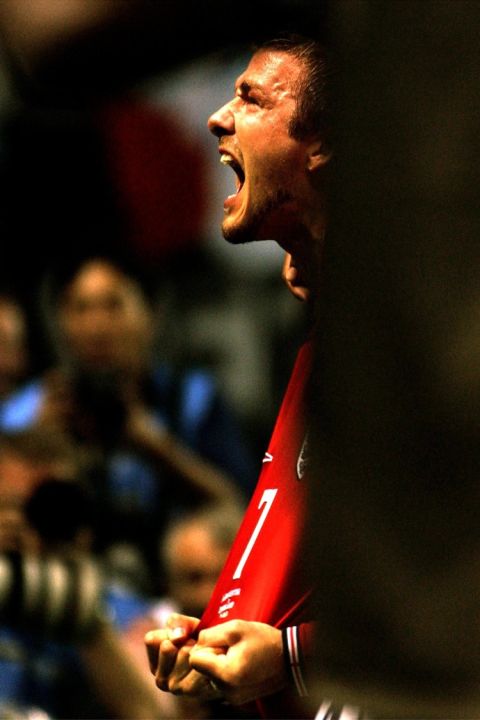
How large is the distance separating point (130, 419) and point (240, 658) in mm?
1921

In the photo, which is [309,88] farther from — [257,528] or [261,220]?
[257,528]

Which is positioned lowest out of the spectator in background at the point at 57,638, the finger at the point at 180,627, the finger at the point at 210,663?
the finger at the point at 210,663

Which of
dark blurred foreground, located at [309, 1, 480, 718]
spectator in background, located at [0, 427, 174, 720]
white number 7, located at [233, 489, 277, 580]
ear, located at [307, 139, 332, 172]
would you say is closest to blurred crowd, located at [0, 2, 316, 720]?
spectator in background, located at [0, 427, 174, 720]

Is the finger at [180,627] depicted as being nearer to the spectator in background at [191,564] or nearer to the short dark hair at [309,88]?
the short dark hair at [309,88]

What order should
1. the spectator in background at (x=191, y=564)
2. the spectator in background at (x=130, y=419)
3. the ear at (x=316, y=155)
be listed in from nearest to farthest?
the ear at (x=316, y=155), the spectator in background at (x=191, y=564), the spectator in background at (x=130, y=419)

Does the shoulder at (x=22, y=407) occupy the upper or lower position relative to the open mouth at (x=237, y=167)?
upper

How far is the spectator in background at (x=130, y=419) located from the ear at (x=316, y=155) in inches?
70.0

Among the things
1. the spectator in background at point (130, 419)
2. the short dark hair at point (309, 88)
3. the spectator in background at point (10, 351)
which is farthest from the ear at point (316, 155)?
the spectator in background at point (10, 351)

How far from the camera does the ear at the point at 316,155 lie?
1.11m

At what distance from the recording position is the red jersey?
42.6 inches

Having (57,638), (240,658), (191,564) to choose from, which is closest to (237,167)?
(240,658)

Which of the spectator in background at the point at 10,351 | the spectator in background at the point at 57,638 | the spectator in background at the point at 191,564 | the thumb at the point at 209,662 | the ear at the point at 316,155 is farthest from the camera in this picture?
the spectator in background at the point at 10,351

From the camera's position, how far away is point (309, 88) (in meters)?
1.12

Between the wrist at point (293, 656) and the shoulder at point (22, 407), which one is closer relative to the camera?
the wrist at point (293, 656)
